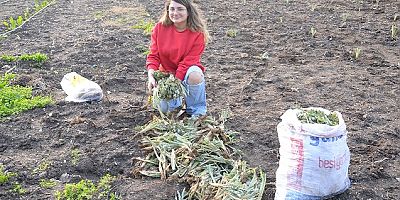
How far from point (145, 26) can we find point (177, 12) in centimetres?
340

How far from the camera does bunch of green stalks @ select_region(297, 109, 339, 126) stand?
3057 millimetres

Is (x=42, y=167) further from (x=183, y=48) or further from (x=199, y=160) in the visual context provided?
(x=183, y=48)

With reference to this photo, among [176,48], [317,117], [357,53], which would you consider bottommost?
[357,53]

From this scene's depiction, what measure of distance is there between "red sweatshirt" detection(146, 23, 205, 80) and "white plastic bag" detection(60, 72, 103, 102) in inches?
29.3

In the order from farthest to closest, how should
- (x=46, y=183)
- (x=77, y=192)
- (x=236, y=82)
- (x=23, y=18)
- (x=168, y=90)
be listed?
(x=23, y=18), (x=236, y=82), (x=168, y=90), (x=46, y=183), (x=77, y=192)

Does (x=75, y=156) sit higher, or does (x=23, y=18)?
(x=23, y=18)

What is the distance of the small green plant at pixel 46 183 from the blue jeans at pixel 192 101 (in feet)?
3.94

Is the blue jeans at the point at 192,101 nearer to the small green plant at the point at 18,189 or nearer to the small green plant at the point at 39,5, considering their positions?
the small green plant at the point at 18,189

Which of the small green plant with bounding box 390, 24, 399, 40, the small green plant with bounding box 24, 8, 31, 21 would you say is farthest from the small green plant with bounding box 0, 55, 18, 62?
the small green plant with bounding box 390, 24, 399, 40

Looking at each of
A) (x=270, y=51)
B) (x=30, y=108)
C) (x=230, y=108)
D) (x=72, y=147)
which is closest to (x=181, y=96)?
(x=230, y=108)

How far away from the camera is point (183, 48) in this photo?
4.31 metres

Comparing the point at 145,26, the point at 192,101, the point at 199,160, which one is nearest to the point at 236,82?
the point at 192,101

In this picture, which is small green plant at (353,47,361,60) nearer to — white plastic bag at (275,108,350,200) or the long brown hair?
the long brown hair

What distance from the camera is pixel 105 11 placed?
866 cm
